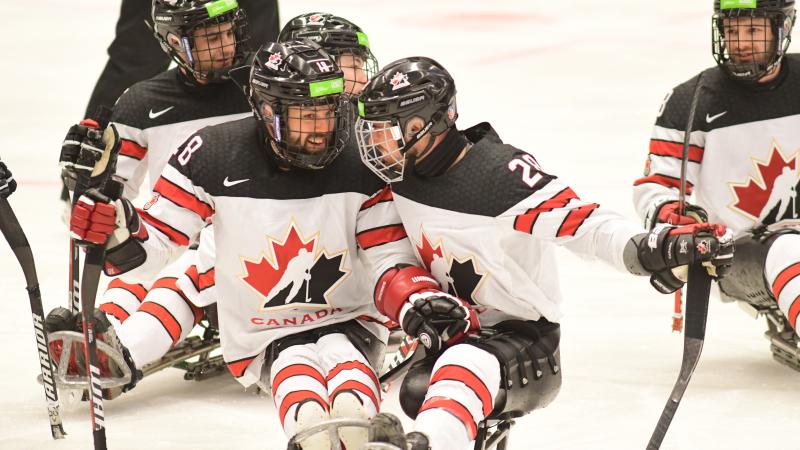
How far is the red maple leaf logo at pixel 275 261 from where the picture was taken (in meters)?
3.38

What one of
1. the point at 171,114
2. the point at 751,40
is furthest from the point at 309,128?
the point at 751,40

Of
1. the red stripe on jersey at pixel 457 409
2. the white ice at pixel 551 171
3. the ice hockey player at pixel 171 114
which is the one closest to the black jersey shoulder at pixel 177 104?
the ice hockey player at pixel 171 114

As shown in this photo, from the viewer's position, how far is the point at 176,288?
413 cm

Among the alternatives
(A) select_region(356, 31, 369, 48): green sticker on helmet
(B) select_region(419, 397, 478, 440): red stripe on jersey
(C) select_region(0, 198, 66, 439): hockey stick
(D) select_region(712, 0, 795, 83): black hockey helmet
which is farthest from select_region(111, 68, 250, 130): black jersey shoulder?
(B) select_region(419, 397, 478, 440): red stripe on jersey

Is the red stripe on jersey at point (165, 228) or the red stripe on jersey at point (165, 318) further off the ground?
the red stripe on jersey at point (165, 228)

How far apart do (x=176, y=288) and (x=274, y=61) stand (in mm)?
1025

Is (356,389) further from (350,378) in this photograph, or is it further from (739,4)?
(739,4)

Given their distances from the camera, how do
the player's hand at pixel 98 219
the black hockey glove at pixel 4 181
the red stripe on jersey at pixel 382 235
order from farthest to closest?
1. the black hockey glove at pixel 4 181
2. the red stripe on jersey at pixel 382 235
3. the player's hand at pixel 98 219

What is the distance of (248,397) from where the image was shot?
4219 mm

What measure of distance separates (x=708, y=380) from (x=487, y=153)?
1334 millimetres

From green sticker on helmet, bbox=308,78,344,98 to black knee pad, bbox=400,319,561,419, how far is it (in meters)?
0.64

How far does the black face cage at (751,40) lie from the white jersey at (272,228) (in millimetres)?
1283

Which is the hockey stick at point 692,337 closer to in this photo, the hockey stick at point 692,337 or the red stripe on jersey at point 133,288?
the hockey stick at point 692,337

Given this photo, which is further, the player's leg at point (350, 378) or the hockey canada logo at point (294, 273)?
the hockey canada logo at point (294, 273)
